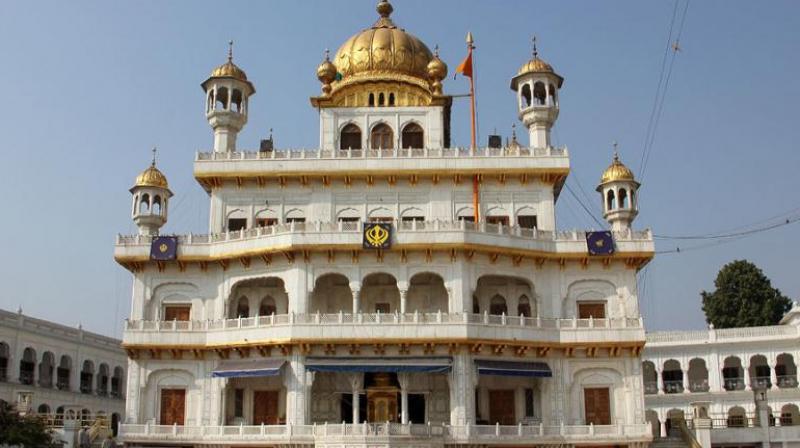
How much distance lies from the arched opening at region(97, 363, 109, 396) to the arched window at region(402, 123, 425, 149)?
30664 millimetres

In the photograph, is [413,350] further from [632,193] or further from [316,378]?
[632,193]

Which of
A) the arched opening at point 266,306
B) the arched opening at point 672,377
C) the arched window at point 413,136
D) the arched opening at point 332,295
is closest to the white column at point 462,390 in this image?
the arched opening at point 332,295

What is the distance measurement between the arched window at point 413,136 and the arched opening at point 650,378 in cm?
2343

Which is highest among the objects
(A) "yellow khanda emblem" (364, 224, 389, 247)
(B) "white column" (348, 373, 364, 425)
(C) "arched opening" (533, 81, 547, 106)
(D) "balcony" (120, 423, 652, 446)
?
(C) "arched opening" (533, 81, 547, 106)

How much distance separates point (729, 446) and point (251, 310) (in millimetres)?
20796

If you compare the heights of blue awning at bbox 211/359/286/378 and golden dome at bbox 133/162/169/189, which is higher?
golden dome at bbox 133/162/169/189

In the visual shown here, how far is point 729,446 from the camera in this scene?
1486 inches

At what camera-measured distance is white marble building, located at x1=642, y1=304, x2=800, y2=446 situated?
51438 millimetres

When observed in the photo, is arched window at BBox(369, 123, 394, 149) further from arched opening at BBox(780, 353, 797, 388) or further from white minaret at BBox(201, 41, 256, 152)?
arched opening at BBox(780, 353, 797, 388)

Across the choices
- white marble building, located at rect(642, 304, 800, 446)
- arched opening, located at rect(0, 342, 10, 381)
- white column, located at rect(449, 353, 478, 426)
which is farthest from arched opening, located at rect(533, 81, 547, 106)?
arched opening, located at rect(0, 342, 10, 381)

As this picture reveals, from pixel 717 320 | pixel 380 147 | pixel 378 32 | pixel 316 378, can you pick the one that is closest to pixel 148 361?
pixel 316 378

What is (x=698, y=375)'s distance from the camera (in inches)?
2165

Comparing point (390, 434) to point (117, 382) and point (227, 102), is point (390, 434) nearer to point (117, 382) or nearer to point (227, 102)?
point (227, 102)

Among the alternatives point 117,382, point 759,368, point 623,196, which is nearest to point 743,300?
point 759,368
